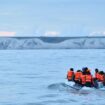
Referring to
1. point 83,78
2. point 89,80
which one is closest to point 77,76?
point 83,78

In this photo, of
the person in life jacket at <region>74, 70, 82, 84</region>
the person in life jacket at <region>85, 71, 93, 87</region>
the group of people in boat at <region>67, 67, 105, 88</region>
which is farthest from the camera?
the person in life jacket at <region>74, 70, 82, 84</region>

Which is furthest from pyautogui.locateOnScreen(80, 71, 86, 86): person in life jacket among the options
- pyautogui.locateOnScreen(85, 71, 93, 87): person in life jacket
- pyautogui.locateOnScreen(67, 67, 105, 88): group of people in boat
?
pyautogui.locateOnScreen(85, 71, 93, 87): person in life jacket

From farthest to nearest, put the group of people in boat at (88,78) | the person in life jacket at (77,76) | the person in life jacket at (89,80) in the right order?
the person in life jacket at (77,76), the group of people in boat at (88,78), the person in life jacket at (89,80)

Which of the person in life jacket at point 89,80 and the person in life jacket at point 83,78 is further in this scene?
the person in life jacket at point 83,78

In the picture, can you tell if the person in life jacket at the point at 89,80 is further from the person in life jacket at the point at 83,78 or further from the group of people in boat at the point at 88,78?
the person in life jacket at the point at 83,78

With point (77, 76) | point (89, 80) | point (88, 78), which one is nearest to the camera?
point (88, 78)

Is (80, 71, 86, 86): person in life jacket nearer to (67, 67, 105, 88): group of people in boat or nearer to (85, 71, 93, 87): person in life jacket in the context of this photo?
(67, 67, 105, 88): group of people in boat

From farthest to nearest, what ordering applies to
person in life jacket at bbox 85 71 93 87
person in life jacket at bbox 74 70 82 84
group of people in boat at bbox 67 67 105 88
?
person in life jacket at bbox 74 70 82 84
group of people in boat at bbox 67 67 105 88
person in life jacket at bbox 85 71 93 87

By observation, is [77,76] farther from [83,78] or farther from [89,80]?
[89,80]

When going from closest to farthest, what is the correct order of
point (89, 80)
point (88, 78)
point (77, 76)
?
point (88, 78) → point (89, 80) → point (77, 76)

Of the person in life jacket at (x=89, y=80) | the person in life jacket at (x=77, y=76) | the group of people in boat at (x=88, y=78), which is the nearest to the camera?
the person in life jacket at (x=89, y=80)

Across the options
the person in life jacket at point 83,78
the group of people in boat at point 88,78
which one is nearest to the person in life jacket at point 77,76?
the group of people in boat at point 88,78

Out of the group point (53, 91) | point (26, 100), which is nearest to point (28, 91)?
point (53, 91)

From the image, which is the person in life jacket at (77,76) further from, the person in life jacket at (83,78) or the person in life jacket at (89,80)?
the person in life jacket at (89,80)
